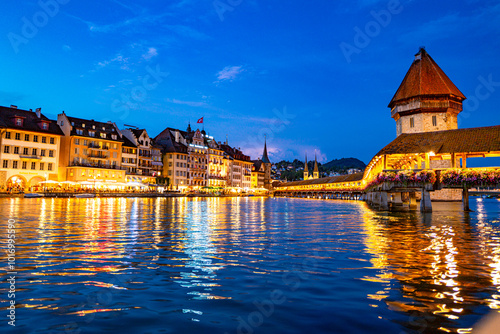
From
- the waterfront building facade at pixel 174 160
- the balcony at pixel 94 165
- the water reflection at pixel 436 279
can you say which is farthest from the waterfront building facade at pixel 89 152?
the water reflection at pixel 436 279

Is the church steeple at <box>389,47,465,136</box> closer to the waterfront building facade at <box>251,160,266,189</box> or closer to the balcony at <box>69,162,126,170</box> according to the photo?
the balcony at <box>69,162,126,170</box>

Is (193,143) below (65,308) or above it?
above

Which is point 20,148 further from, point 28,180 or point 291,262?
point 291,262

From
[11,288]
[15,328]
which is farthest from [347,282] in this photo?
[11,288]

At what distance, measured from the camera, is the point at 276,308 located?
6.64 m

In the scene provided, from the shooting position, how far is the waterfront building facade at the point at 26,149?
245 ft

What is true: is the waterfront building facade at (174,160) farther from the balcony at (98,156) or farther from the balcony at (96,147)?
the balcony at (98,156)

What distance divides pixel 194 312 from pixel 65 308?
2.16 meters

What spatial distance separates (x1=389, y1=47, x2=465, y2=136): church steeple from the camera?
68375 mm

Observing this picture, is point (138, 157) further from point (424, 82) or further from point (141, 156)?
point (424, 82)

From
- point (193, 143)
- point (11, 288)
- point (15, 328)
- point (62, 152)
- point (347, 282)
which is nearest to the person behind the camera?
point (15, 328)

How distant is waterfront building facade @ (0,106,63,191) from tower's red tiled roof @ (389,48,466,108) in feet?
236

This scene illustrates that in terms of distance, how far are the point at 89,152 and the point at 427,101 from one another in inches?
2905

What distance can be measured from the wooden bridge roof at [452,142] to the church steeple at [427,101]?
102 ft
